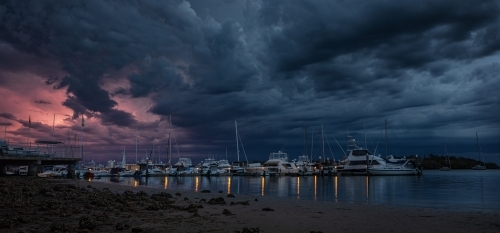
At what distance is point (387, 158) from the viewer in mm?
130750

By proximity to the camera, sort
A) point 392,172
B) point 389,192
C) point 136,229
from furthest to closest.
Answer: point 392,172 < point 389,192 < point 136,229

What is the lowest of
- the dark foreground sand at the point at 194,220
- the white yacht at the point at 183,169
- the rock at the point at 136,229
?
the white yacht at the point at 183,169

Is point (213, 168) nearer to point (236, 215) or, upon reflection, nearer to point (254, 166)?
point (254, 166)

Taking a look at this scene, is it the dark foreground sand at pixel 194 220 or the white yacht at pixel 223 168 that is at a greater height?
the dark foreground sand at pixel 194 220

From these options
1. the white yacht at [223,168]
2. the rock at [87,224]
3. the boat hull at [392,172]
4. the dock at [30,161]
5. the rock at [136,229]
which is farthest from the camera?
the white yacht at [223,168]

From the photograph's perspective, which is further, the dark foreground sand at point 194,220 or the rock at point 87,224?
the dark foreground sand at point 194,220

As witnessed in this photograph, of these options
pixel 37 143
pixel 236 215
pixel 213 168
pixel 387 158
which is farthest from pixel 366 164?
pixel 236 215

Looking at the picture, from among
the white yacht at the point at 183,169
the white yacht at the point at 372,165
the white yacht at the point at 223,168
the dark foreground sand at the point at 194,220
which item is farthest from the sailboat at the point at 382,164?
the dark foreground sand at the point at 194,220

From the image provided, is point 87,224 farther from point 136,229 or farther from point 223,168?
point 223,168

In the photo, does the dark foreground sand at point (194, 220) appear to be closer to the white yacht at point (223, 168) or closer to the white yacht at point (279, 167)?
the white yacht at point (279, 167)


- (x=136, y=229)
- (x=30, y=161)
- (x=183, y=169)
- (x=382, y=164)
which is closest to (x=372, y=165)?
(x=382, y=164)

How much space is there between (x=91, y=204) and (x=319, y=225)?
14318 millimetres

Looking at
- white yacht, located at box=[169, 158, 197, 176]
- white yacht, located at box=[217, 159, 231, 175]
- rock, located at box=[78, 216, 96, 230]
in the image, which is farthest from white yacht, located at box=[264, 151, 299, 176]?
rock, located at box=[78, 216, 96, 230]

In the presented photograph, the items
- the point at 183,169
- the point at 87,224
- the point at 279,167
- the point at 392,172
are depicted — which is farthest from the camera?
the point at 183,169
